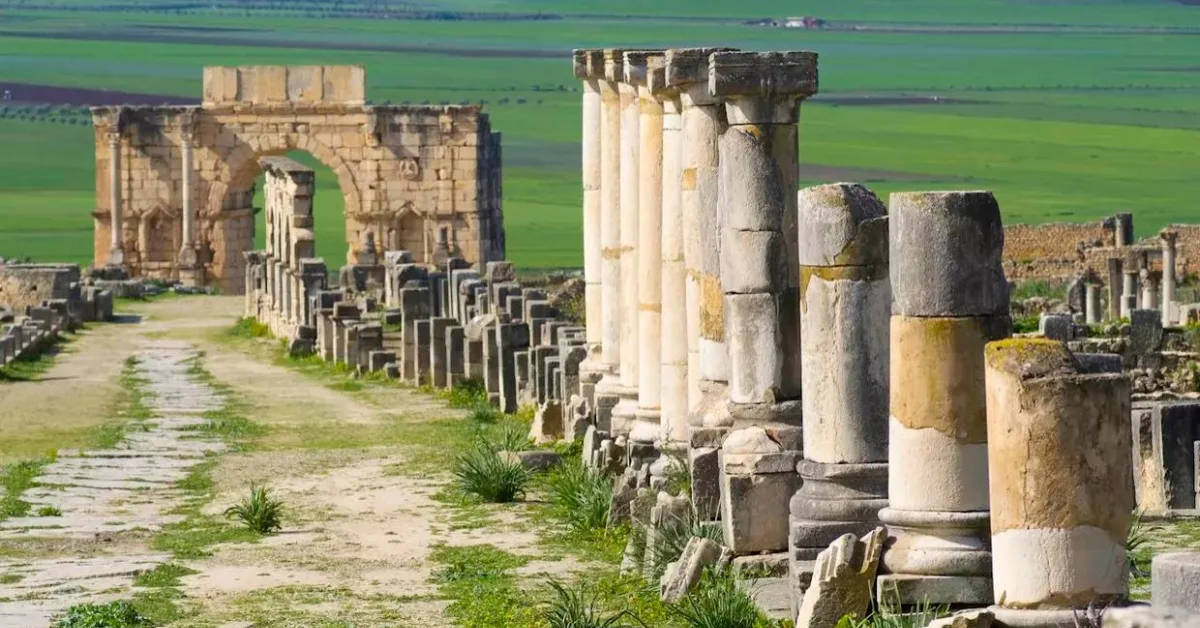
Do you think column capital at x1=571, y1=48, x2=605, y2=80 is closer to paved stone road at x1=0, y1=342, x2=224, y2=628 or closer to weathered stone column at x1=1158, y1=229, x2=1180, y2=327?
paved stone road at x1=0, y1=342, x2=224, y2=628

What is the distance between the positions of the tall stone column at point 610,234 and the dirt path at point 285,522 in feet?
5.78

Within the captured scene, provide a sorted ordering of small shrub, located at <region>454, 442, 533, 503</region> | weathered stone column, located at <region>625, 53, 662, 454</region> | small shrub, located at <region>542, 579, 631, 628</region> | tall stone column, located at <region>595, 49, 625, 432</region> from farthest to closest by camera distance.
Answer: tall stone column, located at <region>595, 49, 625, 432</region> < small shrub, located at <region>454, 442, 533, 503</region> < weathered stone column, located at <region>625, 53, 662, 454</region> < small shrub, located at <region>542, 579, 631, 628</region>

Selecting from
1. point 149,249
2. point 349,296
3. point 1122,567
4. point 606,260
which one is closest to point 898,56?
point 149,249

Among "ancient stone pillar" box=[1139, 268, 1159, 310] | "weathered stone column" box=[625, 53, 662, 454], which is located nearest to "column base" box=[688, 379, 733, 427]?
"weathered stone column" box=[625, 53, 662, 454]

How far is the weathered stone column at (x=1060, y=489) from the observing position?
13789 millimetres

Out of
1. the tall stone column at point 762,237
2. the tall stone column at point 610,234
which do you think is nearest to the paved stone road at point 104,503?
the tall stone column at point 610,234

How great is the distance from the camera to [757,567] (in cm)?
1769

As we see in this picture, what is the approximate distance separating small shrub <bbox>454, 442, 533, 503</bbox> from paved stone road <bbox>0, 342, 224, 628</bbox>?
2.32 metres

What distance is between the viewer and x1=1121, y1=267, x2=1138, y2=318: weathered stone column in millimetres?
52881

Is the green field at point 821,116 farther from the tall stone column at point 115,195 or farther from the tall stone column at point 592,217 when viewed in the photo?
the tall stone column at point 592,217

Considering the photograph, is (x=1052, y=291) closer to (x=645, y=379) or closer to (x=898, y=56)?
(x=645, y=379)

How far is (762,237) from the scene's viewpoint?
18.9 metres

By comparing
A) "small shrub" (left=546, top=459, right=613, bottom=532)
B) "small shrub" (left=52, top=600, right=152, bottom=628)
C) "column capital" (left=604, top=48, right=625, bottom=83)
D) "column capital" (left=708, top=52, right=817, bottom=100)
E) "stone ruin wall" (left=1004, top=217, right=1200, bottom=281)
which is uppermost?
"column capital" (left=604, top=48, right=625, bottom=83)

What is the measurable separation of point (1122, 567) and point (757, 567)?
4.10m
